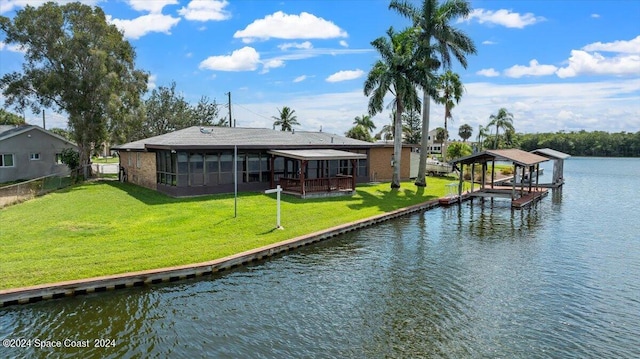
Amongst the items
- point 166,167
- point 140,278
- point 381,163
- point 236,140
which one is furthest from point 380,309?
point 381,163

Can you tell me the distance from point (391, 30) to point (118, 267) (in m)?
24.4

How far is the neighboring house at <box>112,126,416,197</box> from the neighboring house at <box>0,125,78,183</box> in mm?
6751

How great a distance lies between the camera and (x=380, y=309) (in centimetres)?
991

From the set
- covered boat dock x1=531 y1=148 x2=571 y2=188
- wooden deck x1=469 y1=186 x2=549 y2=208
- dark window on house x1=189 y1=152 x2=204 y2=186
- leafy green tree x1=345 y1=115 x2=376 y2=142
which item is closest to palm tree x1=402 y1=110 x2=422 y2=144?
leafy green tree x1=345 y1=115 x2=376 y2=142

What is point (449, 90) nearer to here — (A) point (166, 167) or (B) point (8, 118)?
(A) point (166, 167)

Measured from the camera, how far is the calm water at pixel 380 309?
8148 mm

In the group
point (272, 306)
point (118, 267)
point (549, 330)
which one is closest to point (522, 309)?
point (549, 330)

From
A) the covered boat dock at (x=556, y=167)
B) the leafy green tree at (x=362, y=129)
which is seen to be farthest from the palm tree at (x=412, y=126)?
the covered boat dock at (x=556, y=167)

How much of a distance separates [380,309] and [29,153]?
31.1 m

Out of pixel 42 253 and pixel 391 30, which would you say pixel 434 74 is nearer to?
pixel 391 30

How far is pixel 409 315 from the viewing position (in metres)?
9.61

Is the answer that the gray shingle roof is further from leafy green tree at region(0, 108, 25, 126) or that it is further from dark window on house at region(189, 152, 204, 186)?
leafy green tree at region(0, 108, 25, 126)

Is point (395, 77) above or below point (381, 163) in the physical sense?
above

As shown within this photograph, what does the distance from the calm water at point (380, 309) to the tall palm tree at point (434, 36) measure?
52.7 feet
